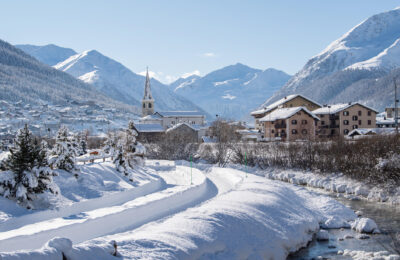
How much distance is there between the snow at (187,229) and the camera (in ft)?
46.9

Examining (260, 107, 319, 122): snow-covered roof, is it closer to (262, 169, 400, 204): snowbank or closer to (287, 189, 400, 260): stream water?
(262, 169, 400, 204): snowbank

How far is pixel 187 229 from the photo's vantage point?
58.3 feet

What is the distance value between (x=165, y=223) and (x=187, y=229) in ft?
6.31

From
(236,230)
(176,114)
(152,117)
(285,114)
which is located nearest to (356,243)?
(236,230)

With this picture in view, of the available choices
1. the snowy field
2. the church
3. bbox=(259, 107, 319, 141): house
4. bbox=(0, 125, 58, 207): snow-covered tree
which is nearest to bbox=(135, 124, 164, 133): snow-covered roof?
the church

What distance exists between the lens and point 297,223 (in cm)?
2325

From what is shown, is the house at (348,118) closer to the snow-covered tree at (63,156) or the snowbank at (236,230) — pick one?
the snowbank at (236,230)

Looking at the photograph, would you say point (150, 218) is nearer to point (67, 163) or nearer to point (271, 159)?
point (67, 163)

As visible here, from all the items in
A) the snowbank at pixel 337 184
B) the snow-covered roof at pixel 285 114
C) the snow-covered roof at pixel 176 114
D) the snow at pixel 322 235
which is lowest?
the snow at pixel 322 235

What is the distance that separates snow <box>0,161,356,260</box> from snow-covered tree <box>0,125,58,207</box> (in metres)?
1.84

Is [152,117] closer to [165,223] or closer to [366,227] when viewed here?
[366,227]

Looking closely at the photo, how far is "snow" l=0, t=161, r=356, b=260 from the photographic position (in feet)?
46.9

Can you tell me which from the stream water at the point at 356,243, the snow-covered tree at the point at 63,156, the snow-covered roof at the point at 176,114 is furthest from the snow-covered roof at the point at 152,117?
the stream water at the point at 356,243

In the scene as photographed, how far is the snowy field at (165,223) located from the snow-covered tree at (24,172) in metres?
1.25
